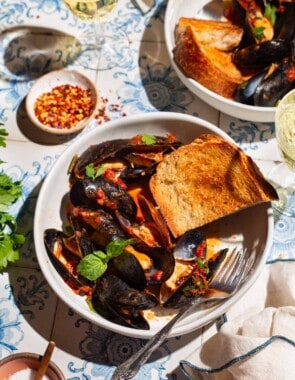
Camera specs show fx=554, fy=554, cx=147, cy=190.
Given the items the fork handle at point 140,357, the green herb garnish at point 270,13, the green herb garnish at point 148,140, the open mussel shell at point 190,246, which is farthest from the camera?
the green herb garnish at point 270,13

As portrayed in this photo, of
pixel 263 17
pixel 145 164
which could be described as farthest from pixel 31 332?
pixel 263 17

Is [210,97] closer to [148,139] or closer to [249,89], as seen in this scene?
[249,89]

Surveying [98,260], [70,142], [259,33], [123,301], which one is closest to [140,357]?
[123,301]

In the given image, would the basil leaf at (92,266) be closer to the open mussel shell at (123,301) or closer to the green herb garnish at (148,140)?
the open mussel shell at (123,301)

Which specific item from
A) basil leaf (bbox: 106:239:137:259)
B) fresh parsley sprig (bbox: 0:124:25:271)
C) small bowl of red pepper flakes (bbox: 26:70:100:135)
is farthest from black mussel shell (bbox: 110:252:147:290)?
small bowl of red pepper flakes (bbox: 26:70:100:135)

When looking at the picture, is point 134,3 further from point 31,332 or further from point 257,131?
point 31,332

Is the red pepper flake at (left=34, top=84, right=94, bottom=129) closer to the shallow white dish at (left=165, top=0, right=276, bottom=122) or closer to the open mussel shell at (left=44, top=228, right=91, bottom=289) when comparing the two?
the shallow white dish at (left=165, top=0, right=276, bottom=122)

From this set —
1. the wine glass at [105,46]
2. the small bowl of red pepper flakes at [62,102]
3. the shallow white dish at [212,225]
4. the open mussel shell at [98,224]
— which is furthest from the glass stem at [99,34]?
the open mussel shell at [98,224]
